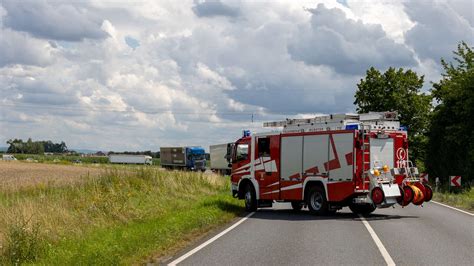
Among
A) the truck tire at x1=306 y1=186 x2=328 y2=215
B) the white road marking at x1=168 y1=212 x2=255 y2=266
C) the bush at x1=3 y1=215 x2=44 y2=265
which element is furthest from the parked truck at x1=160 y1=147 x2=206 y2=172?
the bush at x1=3 y1=215 x2=44 y2=265

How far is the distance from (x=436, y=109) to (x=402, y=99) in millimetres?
9204

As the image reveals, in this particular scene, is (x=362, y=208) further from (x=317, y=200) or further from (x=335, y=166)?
(x=335, y=166)

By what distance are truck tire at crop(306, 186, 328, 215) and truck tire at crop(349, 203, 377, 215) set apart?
1.62 m

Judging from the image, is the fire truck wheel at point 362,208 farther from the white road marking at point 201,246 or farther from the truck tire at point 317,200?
the white road marking at point 201,246

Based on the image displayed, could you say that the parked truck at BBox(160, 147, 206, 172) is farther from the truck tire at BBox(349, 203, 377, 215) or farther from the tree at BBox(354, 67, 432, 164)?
the truck tire at BBox(349, 203, 377, 215)

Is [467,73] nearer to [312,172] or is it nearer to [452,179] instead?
[452,179]

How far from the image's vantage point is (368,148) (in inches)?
763

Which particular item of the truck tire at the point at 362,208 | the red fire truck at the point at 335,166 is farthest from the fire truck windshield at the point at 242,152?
the truck tire at the point at 362,208

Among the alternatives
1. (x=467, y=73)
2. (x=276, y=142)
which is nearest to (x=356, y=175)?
(x=276, y=142)

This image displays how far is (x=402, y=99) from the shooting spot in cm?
6216

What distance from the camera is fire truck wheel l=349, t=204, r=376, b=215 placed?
21.4 meters

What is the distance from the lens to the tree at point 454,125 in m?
38.7

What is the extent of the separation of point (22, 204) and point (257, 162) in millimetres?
9282

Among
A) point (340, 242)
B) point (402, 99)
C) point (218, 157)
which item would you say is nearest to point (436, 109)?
point (402, 99)
